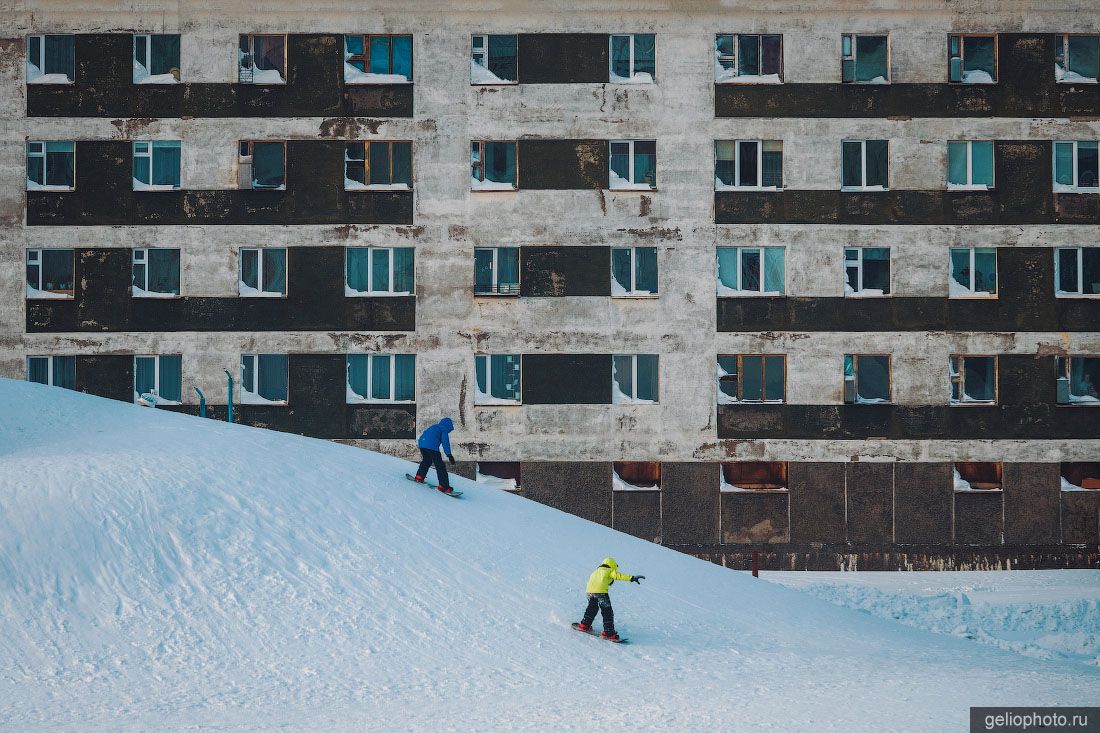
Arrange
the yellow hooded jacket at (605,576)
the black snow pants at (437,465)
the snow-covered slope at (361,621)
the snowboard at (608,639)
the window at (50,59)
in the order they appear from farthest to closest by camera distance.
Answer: the window at (50,59) < the black snow pants at (437,465) < the snowboard at (608,639) < the yellow hooded jacket at (605,576) < the snow-covered slope at (361,621)

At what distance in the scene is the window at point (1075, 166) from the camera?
2966 centimetres

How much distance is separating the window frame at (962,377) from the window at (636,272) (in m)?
8.90

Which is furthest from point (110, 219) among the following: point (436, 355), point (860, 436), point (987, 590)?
point (987, 590)

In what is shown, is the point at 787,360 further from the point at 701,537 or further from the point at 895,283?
the point at 701,537

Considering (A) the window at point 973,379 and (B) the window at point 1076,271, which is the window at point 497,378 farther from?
(B) the window at point 1076,271

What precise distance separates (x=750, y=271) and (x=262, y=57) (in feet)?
51.3

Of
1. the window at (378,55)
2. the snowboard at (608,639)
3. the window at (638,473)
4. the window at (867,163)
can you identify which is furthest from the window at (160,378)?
the window at (867,163)

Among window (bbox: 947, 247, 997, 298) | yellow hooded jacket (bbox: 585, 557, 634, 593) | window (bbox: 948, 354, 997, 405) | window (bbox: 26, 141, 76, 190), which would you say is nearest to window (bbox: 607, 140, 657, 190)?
window (bbox: 947, 247, 997, 298)

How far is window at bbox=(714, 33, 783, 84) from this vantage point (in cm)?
2972

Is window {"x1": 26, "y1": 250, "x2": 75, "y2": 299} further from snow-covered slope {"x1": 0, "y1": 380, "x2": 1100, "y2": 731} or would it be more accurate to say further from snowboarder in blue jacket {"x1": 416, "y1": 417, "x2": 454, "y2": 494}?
snowboarder in blue jacket {"x1": 416, "y1": 417, "x2": 454, "y2": 494}

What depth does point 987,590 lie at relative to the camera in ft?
83.5

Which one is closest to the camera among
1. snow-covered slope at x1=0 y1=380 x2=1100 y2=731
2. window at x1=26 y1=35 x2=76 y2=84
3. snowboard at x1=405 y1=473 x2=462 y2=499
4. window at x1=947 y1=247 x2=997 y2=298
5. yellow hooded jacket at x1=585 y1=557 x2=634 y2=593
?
snow-covered slope at x1=0 y1=380 x2=1100 y2=731

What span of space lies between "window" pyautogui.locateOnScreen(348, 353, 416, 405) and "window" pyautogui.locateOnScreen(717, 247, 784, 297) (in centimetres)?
936

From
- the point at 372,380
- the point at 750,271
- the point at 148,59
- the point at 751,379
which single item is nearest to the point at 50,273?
the point at 148,59
